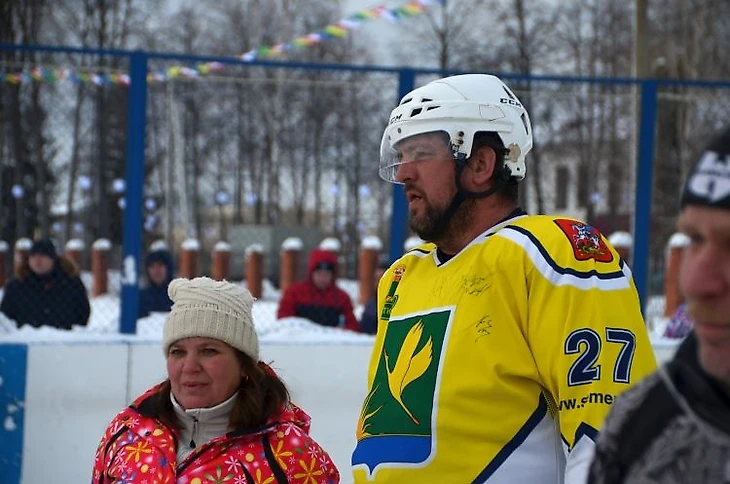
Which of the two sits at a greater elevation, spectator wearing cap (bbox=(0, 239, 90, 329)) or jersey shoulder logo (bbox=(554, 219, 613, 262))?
jersey shoulder logo (bbox=(554, 219, 613, 262))

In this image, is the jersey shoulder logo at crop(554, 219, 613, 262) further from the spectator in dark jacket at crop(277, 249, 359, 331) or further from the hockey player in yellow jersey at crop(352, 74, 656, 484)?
the spectator in dark jacket at crop(277, 249, 359, 331)

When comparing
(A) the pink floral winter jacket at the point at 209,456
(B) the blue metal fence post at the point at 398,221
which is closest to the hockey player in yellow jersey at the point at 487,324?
(A) the pink floral winter jacket at the point at 209,456

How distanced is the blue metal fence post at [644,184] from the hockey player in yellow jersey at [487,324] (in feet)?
12.1

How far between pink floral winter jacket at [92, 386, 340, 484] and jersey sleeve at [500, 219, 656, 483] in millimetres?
713

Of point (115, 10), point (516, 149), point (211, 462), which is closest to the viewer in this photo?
point (516, 149)

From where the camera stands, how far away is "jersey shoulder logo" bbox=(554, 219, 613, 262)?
2008mm

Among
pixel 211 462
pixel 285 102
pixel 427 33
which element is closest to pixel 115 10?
pixel 427 33

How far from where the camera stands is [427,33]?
25938 mm

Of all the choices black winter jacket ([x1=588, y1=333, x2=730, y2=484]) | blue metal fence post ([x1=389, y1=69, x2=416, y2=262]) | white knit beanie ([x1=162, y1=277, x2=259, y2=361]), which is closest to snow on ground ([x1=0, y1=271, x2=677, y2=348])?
blue metal fence post ([x1=389, y1=69, x2=416, y2=262])

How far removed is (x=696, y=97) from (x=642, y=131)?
21.0 inches

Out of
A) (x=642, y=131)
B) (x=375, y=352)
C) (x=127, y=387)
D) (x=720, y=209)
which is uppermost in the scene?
(x=642, y=131)

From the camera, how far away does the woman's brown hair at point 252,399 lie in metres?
2.52

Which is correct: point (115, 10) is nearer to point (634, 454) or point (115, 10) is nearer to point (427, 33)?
point (427, 33)

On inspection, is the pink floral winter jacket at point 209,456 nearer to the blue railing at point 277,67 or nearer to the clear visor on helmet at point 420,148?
the clear visor on helmet at point 420,148
